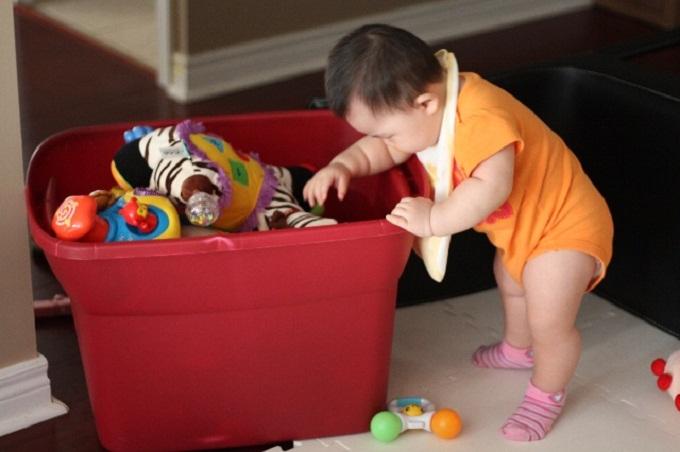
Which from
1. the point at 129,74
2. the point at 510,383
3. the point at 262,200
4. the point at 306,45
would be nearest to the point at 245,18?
the point at 306,45

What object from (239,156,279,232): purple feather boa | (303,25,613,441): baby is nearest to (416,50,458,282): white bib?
(303,25,613,441): baby

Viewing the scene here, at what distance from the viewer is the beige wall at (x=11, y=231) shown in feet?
4.37

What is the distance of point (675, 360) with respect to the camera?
161 cm

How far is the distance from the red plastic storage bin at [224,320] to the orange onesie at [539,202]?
124 mm

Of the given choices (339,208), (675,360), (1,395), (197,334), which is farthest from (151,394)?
(675,360)

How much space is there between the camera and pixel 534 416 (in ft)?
5.03

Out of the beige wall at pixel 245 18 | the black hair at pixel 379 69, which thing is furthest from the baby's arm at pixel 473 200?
the beige wall at pixel 245 18

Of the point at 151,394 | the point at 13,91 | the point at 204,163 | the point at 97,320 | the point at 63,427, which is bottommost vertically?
the point at 63,427

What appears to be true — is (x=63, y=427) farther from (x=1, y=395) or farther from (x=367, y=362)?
(x=367, y=362)

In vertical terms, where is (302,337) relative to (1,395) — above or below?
above

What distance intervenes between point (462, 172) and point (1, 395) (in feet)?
2.20

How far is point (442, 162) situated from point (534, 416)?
0.38 meters

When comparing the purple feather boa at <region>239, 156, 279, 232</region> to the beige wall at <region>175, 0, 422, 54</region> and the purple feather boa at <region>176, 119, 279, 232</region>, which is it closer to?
the purple feather boa at <region>176, 119, 279, 232</region>

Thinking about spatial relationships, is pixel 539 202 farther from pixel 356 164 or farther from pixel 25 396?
pixel 25 396
